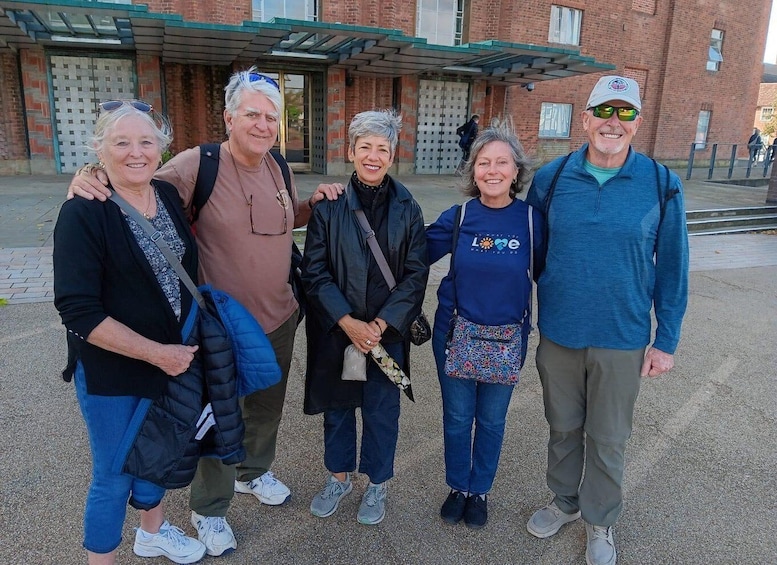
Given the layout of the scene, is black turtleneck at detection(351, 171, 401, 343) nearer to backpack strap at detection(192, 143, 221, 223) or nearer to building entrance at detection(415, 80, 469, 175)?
backpack strap at detection(192, 143, 221, 223)

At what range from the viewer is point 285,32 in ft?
42.3

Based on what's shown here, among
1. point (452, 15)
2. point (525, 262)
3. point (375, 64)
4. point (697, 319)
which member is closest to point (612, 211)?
point (525, 262)

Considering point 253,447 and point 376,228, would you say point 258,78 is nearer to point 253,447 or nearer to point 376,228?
point 376,228

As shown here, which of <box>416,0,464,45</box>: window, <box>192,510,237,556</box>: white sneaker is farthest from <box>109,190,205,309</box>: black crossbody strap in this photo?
<box>416,0,464,45</box>: window

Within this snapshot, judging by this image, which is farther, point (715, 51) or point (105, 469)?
point (715, 51)

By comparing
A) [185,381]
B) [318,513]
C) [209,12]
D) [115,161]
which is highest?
[209,12]

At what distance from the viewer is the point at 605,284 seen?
7.79 ft

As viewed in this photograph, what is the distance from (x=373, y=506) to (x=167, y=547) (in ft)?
3.15

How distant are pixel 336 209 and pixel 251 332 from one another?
27.0 inches

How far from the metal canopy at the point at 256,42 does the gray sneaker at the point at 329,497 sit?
37.9ft

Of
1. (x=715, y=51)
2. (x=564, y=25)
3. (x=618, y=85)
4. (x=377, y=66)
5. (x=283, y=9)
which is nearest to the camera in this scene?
(x=618, y=85)

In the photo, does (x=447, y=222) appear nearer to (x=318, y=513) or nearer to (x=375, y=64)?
(x=318, y=513)

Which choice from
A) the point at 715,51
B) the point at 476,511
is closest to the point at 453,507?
the point at 476,511

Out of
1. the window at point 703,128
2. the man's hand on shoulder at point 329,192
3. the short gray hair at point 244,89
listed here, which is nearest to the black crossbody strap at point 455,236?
the man's hand on shoulder at point 329,192
